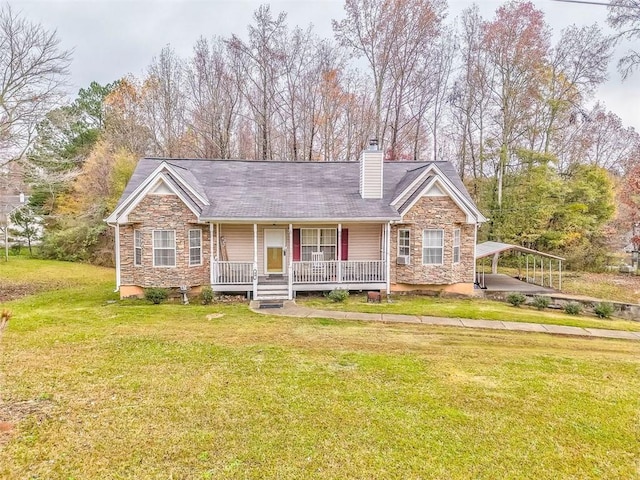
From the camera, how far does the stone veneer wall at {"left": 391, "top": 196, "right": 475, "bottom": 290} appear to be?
48.9ft

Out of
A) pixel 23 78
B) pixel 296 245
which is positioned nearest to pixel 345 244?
pixel 296 245

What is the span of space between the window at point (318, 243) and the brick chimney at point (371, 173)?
227 centimetres

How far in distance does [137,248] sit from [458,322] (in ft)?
38.6

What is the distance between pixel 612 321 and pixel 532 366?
7.46 meters

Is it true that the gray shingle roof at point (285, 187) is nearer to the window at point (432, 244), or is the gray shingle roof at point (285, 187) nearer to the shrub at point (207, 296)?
the window at point (432, 244)

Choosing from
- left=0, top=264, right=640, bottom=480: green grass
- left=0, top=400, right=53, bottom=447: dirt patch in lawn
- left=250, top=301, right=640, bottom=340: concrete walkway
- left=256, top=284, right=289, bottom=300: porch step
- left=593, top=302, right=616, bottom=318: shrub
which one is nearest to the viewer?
left=0, top=264, right=640, bottom=480: green grass

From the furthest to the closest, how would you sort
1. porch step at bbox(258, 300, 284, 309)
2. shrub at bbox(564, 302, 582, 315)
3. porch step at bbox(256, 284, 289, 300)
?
porch step at bbox(256, 284, 289, 300), shrub at bbox(564, 302, 582, 315), porch step at bbox(258, 300, 284, 309)

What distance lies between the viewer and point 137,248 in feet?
46.3

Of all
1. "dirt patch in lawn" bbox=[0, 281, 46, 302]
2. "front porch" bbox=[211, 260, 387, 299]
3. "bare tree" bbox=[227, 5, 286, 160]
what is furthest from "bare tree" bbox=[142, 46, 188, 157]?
"front porch" bbox=[211, 260, 387, 299]

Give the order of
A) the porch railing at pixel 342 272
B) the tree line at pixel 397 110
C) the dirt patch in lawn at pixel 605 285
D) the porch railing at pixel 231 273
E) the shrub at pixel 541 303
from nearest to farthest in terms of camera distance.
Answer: the shrub at pixel 541 303
the porch railing at pixel 231 273
the porch railing at pixel 342 272
the dirt patch in lawn at pixel 605 285
the tree line at pixel 397 110

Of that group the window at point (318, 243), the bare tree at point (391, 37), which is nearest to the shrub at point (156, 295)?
the window at point (318, 243)

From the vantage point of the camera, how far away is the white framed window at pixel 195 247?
14245mm

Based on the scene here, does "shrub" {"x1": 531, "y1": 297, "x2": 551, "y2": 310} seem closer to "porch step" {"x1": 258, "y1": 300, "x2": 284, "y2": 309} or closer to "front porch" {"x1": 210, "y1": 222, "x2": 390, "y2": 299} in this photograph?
"front porch" {"x1": 210, "y1": 222, "x2": 390, "y2": 299}

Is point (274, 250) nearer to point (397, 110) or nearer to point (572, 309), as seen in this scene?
point (572, 309)
